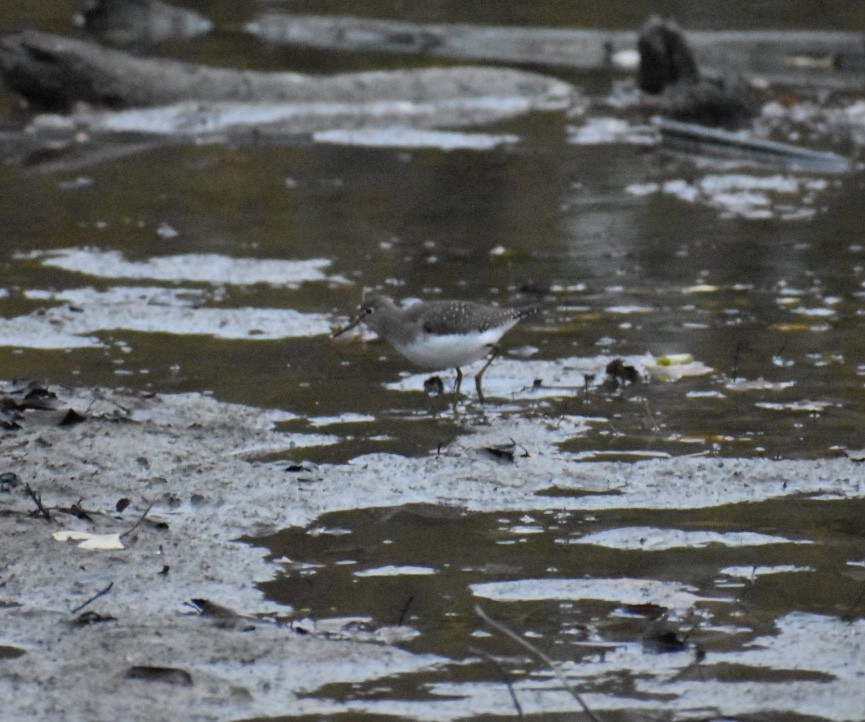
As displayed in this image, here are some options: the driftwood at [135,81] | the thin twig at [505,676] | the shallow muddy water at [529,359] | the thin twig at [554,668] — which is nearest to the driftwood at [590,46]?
the shallow muddy water at [529,359]

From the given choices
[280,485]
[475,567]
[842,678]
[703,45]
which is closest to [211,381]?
[280,485]

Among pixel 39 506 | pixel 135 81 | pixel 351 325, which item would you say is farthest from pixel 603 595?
pixel 135 81

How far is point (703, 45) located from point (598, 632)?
16.0 m

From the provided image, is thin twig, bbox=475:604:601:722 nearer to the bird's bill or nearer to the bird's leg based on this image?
the bird's leg

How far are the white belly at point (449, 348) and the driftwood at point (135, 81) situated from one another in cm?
933

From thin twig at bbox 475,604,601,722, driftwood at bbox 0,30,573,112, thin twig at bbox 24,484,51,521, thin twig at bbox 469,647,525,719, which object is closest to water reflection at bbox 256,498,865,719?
thin twig at bbox 469,647,525,719

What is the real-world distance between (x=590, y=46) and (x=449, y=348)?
13918 mm

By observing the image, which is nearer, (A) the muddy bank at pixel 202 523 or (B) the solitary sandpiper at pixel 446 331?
(A) the muddy bank at pixel 202 523

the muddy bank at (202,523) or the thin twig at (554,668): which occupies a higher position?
the thin twig at (554,668)

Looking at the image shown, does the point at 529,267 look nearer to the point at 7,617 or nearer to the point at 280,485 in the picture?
the point at 280,485

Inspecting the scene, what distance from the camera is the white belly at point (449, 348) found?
24.4ft

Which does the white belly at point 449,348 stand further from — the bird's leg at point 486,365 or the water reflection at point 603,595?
the water reflection at point 603,595

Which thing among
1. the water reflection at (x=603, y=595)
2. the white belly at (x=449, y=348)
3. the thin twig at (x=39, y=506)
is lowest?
the water reflection at (x=603, y=595)

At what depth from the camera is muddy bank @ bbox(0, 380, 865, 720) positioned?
14.8 feet
